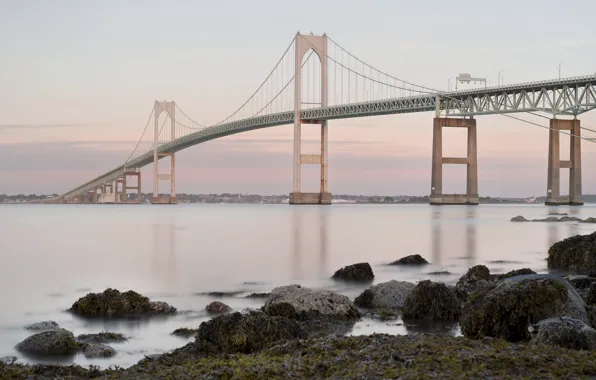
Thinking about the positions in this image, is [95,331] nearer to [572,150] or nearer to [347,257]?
[347,257]

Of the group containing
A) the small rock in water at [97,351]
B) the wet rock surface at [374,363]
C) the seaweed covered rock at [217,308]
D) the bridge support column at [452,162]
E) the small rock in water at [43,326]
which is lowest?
the small rock in water at [43,326]

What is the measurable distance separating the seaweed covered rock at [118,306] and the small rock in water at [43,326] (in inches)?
26.2

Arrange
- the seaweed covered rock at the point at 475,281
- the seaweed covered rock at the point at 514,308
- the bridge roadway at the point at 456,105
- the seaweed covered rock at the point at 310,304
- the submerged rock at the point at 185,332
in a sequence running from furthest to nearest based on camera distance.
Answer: the bridge roadway at the point at 456,105
the seaweed covered rock at the point at 475,281
the seaweed covered rock at the point at 310,304
the submerged rock at the point at 185,332
the seaweed covered rock at the point at 514,308

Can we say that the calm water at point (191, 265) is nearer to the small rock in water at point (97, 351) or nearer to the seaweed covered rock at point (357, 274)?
the small rock in water at point (97, 351)

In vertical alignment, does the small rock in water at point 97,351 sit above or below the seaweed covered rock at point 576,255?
below

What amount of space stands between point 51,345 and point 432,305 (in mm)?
3696

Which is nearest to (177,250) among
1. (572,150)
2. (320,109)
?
(320,109)

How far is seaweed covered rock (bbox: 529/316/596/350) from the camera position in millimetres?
5082

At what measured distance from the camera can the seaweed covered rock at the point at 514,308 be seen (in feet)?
20.0

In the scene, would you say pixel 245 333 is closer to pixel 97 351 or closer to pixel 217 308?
pixel 97 351

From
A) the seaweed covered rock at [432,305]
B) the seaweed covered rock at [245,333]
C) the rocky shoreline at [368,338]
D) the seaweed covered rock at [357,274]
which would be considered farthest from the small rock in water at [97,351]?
the seaweed covered rock at [357,274]

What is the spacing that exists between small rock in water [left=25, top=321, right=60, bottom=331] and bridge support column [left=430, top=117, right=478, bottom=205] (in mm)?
57267

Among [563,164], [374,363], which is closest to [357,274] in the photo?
[374,363]

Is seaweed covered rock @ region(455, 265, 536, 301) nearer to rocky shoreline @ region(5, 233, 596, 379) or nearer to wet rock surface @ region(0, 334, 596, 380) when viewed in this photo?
rocky shoreline @ region(5, 233, 596, 379)
